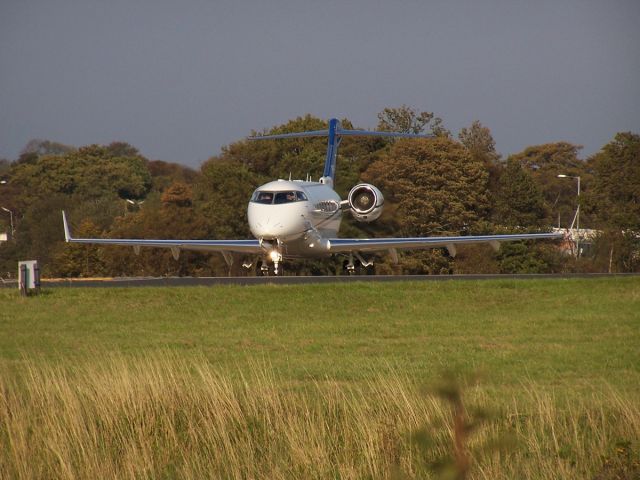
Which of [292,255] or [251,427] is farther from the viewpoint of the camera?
[292,255]

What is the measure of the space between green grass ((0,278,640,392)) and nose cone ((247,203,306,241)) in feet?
28.6

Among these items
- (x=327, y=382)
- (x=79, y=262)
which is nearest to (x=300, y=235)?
(x=327, y=382)

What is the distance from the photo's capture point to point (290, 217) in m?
34.7

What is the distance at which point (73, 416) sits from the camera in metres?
11.0

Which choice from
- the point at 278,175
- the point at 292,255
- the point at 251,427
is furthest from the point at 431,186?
the point at 251,427

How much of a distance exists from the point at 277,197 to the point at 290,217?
859 mm

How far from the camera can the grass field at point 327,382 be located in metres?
9.60

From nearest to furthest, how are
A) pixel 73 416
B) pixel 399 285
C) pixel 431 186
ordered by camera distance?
pixel 73 416 < pixel 399 285 < pixel 431 186

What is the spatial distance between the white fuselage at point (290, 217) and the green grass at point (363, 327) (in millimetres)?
8834

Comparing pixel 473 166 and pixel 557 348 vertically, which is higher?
pixel 473 166

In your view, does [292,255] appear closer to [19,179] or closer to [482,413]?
[482,413]

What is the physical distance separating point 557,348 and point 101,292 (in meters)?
12.0

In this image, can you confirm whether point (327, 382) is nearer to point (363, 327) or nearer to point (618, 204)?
point (363, 327)

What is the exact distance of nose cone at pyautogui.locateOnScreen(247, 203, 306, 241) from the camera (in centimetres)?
3450
